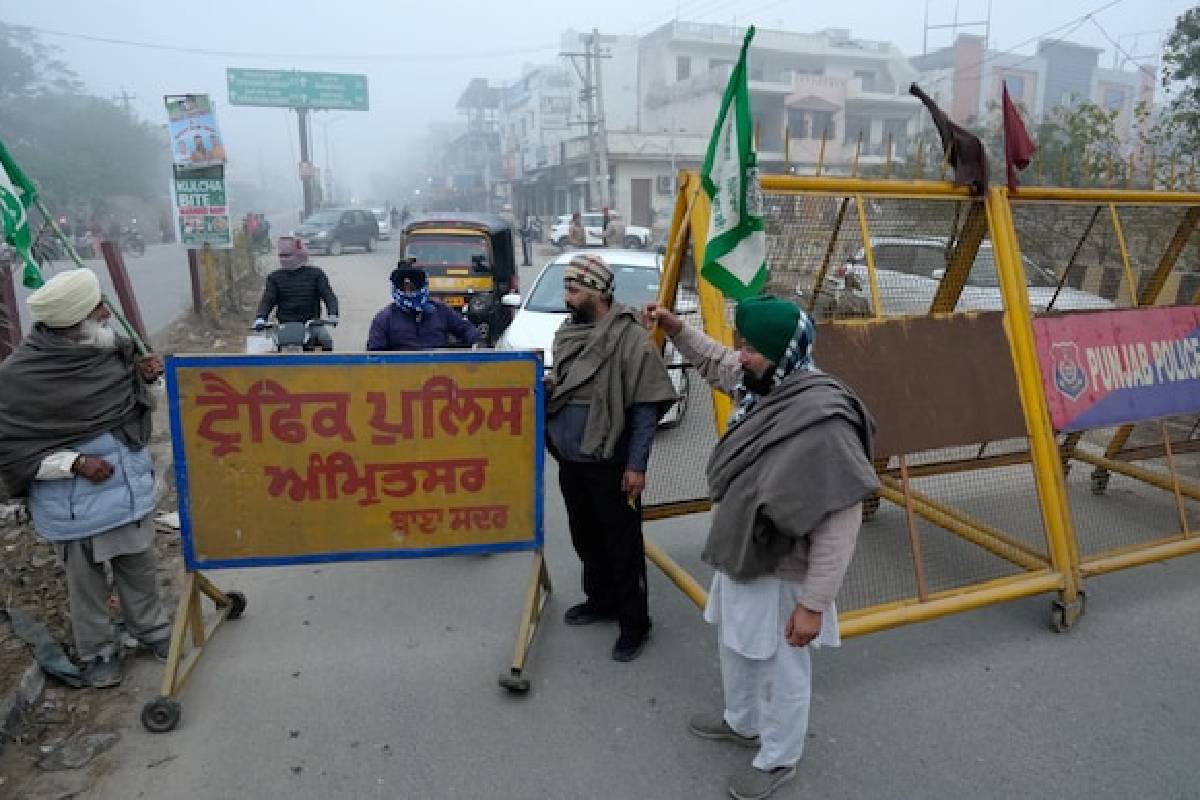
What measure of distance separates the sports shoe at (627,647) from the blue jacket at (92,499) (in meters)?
2.05

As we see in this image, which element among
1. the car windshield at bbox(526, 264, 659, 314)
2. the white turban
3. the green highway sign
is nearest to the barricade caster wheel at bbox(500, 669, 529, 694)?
the white turban

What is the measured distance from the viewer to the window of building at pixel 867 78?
4947cm

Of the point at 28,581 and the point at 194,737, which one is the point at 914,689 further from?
the point at 28,581

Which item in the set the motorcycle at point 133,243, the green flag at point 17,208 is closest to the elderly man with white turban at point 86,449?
the green flag at point 17,208

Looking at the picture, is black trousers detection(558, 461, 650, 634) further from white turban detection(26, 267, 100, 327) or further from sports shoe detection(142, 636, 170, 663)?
white turban detection(26, 267, 100, 327)

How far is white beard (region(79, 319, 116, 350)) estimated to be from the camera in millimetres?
2963

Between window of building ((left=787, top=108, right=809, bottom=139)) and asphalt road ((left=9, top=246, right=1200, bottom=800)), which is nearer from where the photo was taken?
asphalt road ((left=9, top=246, right=1200, bottom=800))

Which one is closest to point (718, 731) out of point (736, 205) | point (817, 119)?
point (736, 205)

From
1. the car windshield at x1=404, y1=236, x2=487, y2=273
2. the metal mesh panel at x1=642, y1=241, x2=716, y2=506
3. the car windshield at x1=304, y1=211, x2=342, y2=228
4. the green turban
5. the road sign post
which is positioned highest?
the road sign post

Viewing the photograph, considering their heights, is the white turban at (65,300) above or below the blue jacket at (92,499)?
above

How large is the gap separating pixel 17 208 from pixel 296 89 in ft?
150

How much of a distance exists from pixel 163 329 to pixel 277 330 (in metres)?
5.99

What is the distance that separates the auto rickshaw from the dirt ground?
594 cm

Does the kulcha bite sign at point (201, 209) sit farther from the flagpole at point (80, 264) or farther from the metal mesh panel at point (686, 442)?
the metal mesh panel at point (686, 442)
